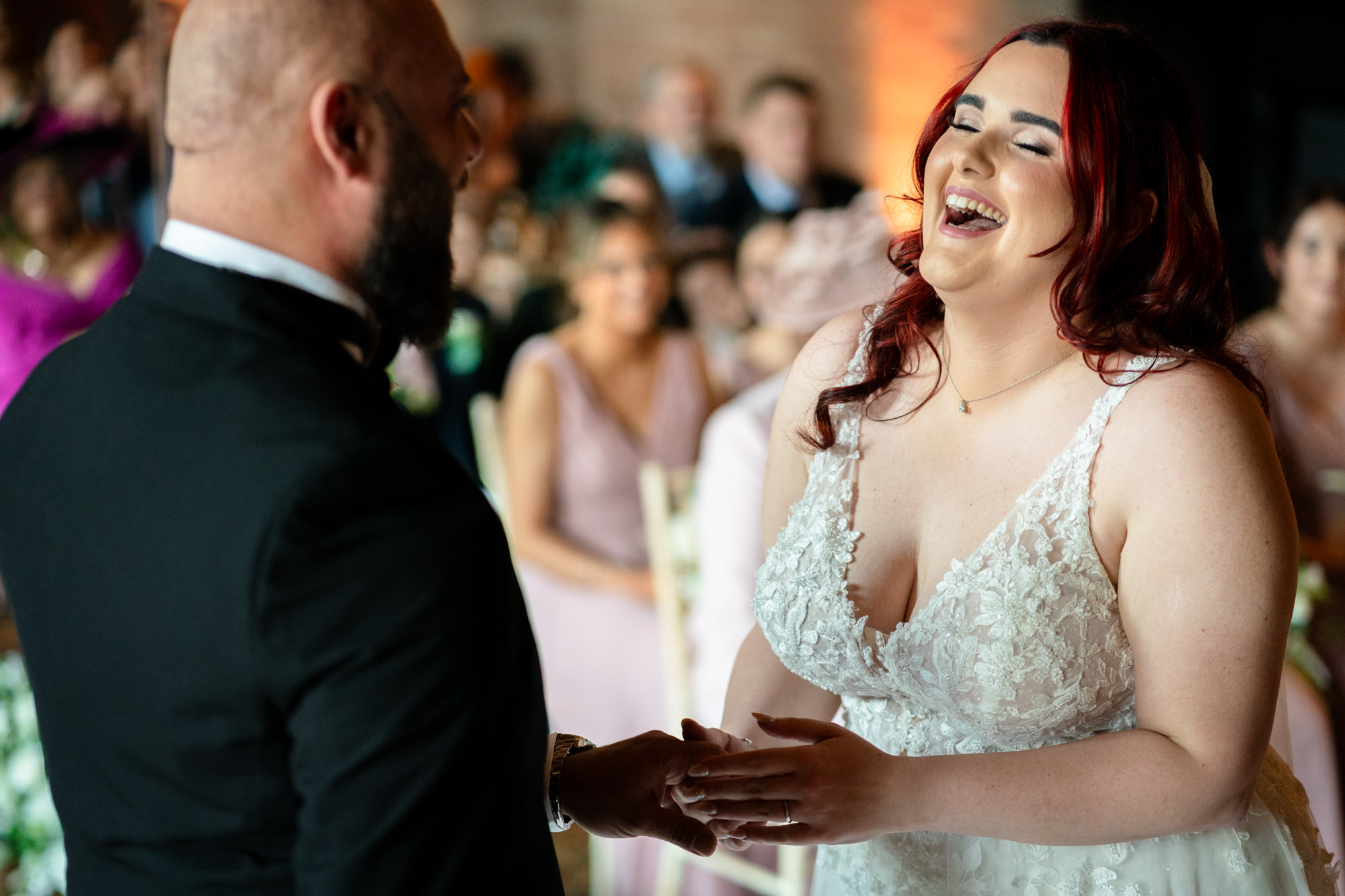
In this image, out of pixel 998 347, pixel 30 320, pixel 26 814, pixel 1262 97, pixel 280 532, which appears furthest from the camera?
pixel 1262 97

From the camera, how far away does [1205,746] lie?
1.28 m

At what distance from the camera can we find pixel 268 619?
3.07 feet

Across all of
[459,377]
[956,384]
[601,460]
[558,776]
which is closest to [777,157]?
[459,377]

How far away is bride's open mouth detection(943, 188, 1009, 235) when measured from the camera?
141cm

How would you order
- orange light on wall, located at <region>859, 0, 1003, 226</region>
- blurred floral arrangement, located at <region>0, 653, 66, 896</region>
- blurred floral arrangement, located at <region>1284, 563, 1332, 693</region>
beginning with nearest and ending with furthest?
1. blurred floral arrangement, located at <region>0, 653, 66, 896</region>
2. blurred floral arrangement, located at <region>1284, 563, 1332, 693</region>
3. orange light on wall, located at <region>859, 0, 1003, 226</region>

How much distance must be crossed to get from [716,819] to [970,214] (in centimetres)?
81

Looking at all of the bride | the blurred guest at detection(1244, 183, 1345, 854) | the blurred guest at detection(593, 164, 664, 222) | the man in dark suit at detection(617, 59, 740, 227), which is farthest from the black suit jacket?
the man in dark suit at detection(617, 59, 740, 227)

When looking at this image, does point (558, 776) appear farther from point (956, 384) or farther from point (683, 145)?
point (683, 145)

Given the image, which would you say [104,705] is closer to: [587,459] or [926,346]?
[926,346]

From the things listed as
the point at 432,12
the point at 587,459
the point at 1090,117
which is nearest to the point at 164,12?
the point at 587,459

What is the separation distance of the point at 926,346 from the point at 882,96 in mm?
4646

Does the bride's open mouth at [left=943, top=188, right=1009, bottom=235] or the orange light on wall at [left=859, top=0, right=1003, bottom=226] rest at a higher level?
the orange light on wall at [left=859, top=0, right=1003, bottom=226]

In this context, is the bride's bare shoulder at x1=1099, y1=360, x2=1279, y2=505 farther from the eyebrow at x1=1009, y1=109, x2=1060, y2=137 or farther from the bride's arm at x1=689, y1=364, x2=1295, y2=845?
the eyebrow at x1=1009, y1=109, x2=1060, y2=137

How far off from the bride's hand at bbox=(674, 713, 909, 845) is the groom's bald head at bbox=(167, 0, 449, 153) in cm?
81
